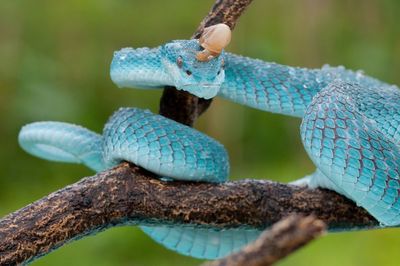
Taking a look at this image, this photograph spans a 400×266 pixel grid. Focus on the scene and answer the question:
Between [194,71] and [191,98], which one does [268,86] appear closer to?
[191,98]

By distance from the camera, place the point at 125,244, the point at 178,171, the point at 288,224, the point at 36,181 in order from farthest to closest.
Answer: the point at 36,181 < the point at 125,244 < the point at 178,171 < the point at 288,224

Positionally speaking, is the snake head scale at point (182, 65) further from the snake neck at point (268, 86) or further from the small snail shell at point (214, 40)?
the snake neck at point (268, 86)

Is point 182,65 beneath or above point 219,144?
above

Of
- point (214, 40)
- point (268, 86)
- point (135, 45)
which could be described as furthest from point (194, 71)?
point (135, 45)

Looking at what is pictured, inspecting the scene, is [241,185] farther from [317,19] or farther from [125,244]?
[317,19]

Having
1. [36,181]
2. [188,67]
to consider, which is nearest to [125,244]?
[36,181]

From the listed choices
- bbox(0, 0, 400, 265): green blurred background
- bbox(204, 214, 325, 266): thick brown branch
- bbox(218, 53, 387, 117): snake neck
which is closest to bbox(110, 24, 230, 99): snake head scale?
bbox(218, 53, 387, 117): snake neck
